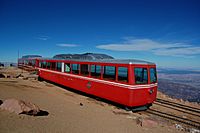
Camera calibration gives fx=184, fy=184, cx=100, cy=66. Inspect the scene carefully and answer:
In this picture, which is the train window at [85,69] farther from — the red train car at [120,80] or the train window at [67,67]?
the train window at [67,67]

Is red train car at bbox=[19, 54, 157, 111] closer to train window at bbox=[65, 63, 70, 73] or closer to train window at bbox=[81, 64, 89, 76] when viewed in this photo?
train window at bbox=[81, 64, 89, 76]

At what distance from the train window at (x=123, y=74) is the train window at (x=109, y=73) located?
45cm

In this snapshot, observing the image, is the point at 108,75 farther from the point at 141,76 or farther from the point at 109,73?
the point at 141,76

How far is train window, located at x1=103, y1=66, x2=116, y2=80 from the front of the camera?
418 inches

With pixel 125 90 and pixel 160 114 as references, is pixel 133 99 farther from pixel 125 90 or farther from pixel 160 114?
pixel 160 114

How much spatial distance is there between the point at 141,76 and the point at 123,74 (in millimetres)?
1065

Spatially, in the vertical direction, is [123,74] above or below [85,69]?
below

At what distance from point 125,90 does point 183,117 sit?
3562mm

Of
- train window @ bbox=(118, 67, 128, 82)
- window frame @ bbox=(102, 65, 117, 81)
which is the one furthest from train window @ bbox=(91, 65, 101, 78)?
train window @ bbox=(118, 67, 128, 82)

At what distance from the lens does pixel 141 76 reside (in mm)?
10250

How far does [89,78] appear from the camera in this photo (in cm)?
1241

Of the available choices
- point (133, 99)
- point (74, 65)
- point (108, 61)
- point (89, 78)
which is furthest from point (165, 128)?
point (74, 65)

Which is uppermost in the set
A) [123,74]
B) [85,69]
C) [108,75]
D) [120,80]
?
[85,69]

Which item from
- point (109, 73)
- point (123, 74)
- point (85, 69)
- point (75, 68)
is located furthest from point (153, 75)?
point (75, 68)
